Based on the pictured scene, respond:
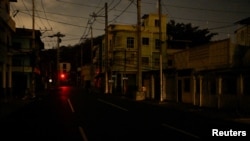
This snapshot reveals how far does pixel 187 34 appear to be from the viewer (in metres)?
79.9

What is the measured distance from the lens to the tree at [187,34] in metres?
77.8

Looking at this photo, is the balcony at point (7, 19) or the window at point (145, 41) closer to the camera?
the balcony at point (7, 19)

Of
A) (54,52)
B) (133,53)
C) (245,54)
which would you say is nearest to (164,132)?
(245,54)

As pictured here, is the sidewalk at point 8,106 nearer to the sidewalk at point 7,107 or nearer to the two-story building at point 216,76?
the sidewalk at point 7,107

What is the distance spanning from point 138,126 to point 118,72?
59.7 m

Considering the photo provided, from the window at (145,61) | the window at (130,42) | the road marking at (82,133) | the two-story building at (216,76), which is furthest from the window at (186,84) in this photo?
the window at (130,42)

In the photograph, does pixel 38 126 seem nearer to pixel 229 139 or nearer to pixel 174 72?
pixel 229 139

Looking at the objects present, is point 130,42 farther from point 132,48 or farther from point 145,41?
point 145,41

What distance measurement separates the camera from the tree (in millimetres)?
77812

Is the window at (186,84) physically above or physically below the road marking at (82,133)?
above

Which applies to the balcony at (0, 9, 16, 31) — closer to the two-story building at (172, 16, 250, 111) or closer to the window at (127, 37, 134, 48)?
the two-story building at (172, 16, 250, 111)

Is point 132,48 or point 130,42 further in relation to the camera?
point 130,42

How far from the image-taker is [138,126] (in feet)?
59.0

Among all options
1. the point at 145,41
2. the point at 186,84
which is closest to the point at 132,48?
the point at 145,41
